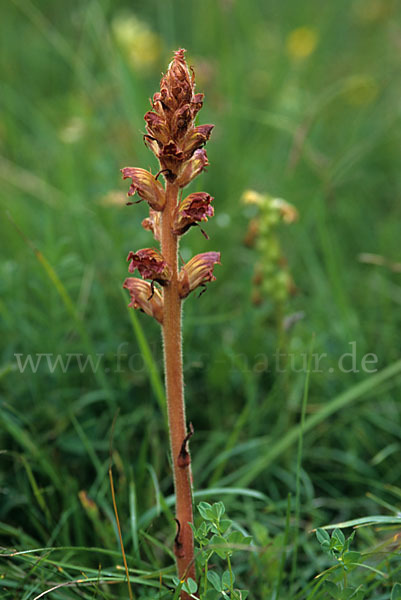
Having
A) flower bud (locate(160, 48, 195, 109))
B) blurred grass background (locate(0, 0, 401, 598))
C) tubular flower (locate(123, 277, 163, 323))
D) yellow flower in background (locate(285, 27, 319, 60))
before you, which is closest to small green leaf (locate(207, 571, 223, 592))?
blurred grass background (locate(0, 0, 401, 598))

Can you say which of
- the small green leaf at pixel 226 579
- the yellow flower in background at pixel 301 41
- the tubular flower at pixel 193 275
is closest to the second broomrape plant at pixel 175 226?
the tubular flower at pixel 193 275

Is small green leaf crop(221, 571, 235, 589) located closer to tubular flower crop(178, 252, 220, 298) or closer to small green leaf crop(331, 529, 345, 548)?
small green leaf crop(331, 529, 345, 548)

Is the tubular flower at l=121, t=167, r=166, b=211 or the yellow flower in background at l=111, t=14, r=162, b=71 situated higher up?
the yellow flower in background at l=111, t=14, r=162, b=71

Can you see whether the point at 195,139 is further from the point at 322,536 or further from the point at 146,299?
the point at 322,536

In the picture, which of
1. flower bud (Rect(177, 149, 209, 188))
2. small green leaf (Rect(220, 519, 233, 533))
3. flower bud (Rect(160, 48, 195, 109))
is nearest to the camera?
flower bud (Rect(160, 48, 195, 109))

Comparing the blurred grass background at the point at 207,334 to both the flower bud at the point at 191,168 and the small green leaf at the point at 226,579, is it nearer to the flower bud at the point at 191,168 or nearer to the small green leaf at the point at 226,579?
the small green leaf at the point at 226,579

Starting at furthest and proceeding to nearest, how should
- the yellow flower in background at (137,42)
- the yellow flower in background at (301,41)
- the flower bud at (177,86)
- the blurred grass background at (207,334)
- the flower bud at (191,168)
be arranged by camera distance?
the yellow flower in background at (301,41)
the yellow flower in background at (137,42)
the blurred grass background at (207,334)
the flower bud at (191,168)
the flower bud at (177,86)

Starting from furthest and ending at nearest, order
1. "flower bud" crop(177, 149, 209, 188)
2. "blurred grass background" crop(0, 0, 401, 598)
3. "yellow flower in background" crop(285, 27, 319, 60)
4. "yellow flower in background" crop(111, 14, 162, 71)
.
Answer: "yellow flower in background" crop(285, 27, 319, 60), "yellow flower in background" crop(111, 14, 162, 71), "blurred grass background" crop(0, 0, 401, 598), "flower bud" crop(177, 149, 209, 188)

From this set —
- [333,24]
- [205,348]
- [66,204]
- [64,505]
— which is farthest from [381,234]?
[333,24]
